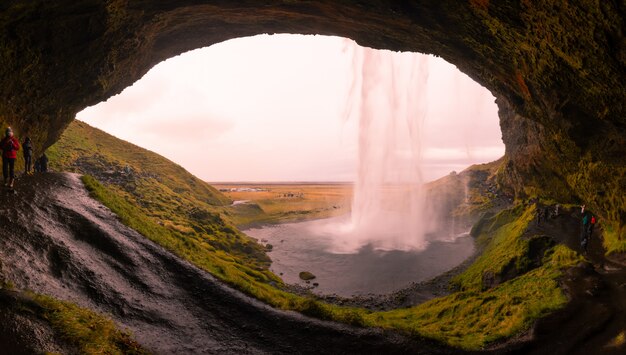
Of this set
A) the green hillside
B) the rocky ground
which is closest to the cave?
the rocky ground

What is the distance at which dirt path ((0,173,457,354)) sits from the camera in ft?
36.3

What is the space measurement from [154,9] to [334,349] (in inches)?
859

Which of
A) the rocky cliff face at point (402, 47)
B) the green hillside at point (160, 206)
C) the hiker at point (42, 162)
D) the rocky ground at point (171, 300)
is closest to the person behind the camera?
the rocky ground at point (171, 300)

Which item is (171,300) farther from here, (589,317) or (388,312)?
(589,317)

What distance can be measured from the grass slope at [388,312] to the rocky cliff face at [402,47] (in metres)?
6.37

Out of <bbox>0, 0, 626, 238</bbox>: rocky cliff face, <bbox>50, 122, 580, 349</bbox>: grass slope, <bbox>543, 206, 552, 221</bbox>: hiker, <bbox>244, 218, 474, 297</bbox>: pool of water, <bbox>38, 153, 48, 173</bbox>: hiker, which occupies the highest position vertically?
<bbox>0, 0, 626, 238</bbox>: rocky cliff face

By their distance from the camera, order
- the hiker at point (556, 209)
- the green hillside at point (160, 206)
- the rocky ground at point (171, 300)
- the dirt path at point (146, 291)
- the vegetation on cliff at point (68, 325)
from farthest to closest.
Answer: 1. the green hillside at point (160, 206)
2. the hiker at point (556, 209)
3. the dirt path at point (146, 291)
4. the rocky ground at point (171, 300)
5. the vegetation on cliff at point (68, 325)

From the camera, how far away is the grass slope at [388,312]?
14.6 metres

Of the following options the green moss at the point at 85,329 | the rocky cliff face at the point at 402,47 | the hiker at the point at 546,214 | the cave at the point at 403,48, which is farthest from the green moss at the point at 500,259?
the green moss at the point at 85,329

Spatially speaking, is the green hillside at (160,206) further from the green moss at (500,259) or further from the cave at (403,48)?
the green moss at (500,259)

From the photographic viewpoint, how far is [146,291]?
43.8ft

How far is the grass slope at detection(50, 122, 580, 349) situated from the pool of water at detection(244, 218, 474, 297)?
3688 mm

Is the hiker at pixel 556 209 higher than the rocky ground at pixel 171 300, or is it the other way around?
the hiker at pixel 556 209

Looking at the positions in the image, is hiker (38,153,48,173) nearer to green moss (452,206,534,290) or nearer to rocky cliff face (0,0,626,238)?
rocky cliff face (0,0,626,238)
